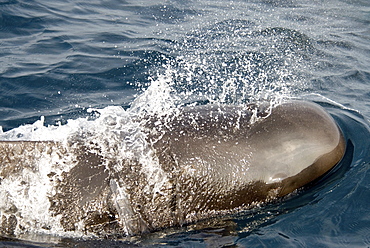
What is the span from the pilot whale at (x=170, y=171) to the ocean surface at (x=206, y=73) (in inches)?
6.6

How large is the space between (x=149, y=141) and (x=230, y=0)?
9696 millimetres

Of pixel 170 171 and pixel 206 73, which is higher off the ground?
pixel 170 171

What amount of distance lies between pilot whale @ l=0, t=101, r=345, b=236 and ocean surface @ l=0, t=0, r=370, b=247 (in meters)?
0.17

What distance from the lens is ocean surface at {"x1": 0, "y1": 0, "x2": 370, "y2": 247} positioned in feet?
15.2

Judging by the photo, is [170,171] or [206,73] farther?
[206,73]

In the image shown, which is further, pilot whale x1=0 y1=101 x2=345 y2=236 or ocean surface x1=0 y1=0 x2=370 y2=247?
ocean surface x1=0 y1=0 x2=370 y2=247

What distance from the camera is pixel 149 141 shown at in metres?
4.64

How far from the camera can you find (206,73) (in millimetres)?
8602

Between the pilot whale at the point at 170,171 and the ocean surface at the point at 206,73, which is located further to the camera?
the ocean surface at the point at 206,73

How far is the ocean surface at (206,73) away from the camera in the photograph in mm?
4641

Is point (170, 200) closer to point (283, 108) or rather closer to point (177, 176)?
point (177, 176)

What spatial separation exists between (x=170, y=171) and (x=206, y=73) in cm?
432

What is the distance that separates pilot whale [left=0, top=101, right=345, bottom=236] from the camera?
438 cm

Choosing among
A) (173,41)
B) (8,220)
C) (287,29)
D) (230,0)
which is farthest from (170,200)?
(230,0)
